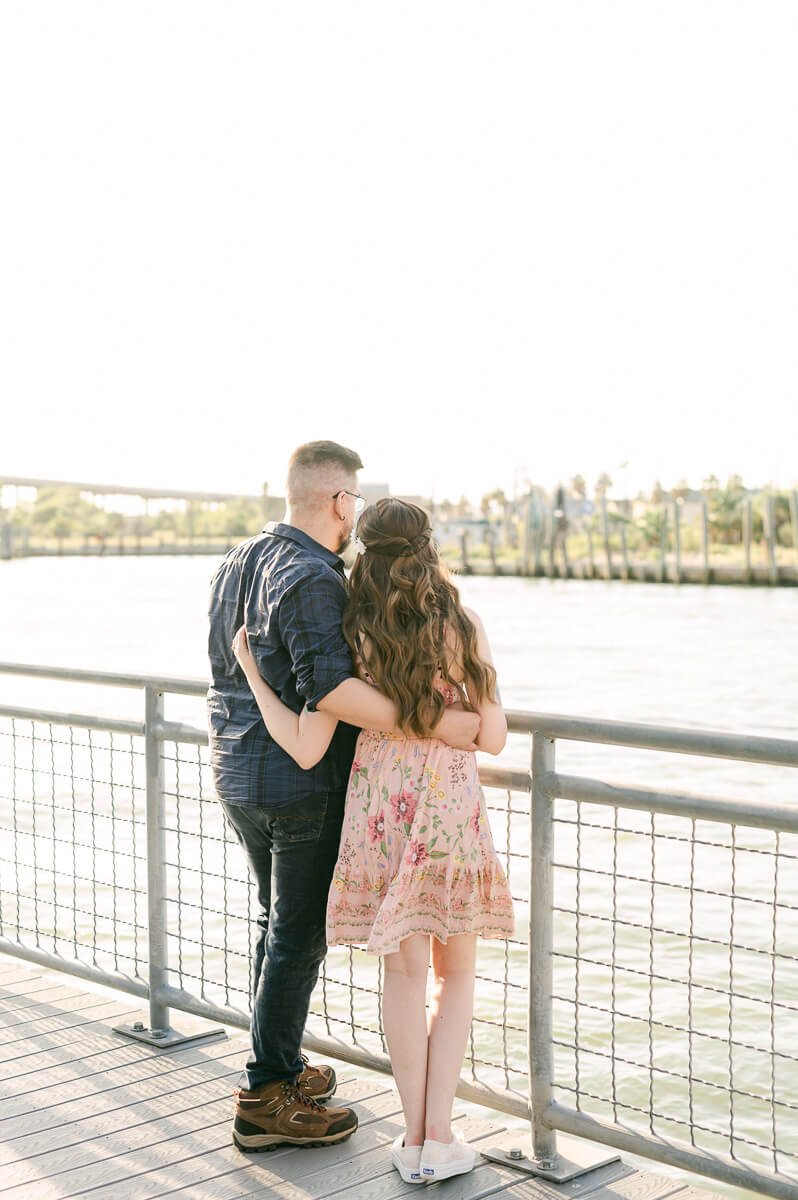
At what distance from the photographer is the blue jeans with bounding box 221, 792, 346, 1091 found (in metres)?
2.96

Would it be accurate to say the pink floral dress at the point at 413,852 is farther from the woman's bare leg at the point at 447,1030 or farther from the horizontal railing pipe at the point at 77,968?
the horizontal railing pipe at the point at 77,968

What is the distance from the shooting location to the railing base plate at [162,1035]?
12.6ft

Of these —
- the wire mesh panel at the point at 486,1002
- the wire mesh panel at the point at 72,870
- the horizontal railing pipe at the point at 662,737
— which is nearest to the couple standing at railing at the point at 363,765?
the horizontal railing pipe at the point at 662,737

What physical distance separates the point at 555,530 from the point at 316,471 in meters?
103

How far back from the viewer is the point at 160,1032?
12.8 feet

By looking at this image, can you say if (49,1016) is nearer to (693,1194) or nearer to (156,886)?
(156,886)

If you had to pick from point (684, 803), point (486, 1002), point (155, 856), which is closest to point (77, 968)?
point (155, 856)

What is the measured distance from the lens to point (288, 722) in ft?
9.41

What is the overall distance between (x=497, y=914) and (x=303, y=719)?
0.60 metres

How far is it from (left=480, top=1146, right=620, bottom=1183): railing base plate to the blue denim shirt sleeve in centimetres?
117

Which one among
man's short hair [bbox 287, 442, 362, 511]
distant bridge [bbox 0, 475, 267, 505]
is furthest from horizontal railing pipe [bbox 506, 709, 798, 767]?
distant bridge [bbox 0, 475, 267, 505]

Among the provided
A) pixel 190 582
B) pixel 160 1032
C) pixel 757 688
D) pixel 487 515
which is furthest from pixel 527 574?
pixel 160 1032

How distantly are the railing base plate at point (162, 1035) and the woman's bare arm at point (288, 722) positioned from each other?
1.40 meters

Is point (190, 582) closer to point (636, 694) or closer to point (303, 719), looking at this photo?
point (636, 694)
